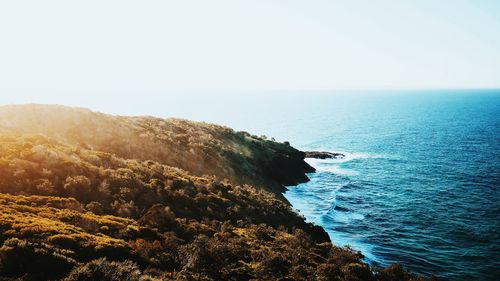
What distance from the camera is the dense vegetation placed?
56.5ft

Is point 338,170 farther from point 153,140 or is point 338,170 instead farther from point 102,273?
point 102,273

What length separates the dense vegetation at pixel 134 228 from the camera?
56.5ft

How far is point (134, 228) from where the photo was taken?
2334 centimetres

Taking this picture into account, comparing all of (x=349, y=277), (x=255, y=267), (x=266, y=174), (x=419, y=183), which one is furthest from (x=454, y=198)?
(x=255, y=267)

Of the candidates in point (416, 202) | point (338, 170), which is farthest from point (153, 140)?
point (338, 170)

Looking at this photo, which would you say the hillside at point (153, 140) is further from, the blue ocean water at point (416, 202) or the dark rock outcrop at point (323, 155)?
the dark rock outcrop at point (323, 155)

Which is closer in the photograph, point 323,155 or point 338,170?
point 338,170

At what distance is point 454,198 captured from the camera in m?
62.4

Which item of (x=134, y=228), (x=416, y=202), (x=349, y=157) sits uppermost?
(x=134, y=228)

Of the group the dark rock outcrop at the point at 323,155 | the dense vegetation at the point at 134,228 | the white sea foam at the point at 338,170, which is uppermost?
the dense vegetation at the point at 134,228

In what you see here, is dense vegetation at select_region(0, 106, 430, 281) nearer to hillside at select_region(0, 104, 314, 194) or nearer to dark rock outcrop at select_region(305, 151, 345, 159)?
hillside at select_region(0, 104, 314, 194)

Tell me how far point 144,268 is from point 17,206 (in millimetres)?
8295

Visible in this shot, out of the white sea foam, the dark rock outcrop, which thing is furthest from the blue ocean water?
the dark rock outcrop

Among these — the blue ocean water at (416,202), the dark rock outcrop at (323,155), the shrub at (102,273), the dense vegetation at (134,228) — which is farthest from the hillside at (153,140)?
the shrub at (102,273)
